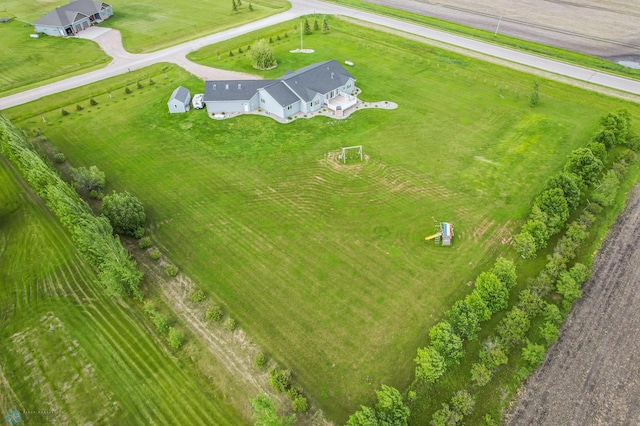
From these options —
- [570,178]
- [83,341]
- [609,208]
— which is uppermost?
[570,178]

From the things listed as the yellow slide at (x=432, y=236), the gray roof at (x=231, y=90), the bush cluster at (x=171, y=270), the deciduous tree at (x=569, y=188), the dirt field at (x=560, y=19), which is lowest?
the bush cluster at (x=171, y=270)

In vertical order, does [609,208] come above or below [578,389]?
above

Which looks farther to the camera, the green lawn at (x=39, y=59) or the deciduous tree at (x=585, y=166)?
the green lawn at (x=39, y=59)

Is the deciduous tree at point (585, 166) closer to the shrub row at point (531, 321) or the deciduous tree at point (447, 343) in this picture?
the shrub row at point (531, 321)

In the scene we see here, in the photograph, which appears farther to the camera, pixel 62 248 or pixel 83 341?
pixel 62 248

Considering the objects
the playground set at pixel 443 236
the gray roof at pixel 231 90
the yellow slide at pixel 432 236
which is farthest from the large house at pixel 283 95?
the yellow slide at pixel 432 236

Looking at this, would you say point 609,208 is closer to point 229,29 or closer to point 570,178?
point 570,178

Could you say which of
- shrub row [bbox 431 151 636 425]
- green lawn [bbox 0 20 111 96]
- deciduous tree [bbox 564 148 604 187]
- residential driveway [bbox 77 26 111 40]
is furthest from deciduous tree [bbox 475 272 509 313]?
residential driveway [bbox 77 26 111 40]

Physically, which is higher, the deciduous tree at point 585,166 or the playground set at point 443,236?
the deciduous tree at point 585,166

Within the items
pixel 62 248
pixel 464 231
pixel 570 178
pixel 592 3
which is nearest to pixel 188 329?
pixel 62 248
